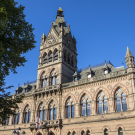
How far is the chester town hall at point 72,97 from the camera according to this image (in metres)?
25.4

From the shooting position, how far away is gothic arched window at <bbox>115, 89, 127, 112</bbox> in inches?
1000

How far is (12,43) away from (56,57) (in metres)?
21.9

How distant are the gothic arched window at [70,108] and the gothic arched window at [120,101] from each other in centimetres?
766

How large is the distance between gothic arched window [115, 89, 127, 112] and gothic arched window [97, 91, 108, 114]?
5.59 ft

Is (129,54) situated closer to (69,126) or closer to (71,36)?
(69,126)

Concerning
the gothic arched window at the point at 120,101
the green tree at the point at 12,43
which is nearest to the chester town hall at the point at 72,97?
the gothic arched window at the point at 120,101

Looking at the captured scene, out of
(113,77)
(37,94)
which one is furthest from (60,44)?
(113,77)

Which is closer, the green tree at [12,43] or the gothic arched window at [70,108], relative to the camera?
the green tree at [12,43]

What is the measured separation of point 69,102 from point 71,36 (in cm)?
1697

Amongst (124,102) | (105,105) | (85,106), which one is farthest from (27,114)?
(124,102)

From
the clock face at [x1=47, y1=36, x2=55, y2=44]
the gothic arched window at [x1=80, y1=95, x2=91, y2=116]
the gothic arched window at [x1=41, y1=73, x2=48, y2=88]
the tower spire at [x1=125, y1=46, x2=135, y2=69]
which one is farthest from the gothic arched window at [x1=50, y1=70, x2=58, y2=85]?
the tower spire at [x1=125, y1=46, x2=135, y2=69]

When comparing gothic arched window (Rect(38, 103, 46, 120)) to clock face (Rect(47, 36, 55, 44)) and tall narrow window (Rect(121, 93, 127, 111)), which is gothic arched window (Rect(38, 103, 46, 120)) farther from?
tall narrow window (Rect(121, 93, 127, 111))

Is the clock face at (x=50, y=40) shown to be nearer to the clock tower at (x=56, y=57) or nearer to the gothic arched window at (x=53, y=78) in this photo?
the clock tower at (x=56, y=57)

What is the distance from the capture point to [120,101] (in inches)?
1019
